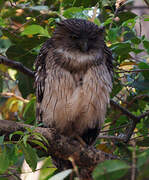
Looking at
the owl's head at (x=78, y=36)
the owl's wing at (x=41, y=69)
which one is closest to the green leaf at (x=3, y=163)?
the owl's wing at (x=41, y=69)

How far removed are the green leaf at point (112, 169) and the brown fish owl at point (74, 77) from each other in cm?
170

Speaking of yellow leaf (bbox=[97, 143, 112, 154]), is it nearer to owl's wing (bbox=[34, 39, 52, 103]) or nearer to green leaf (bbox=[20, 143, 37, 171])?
owl's wing (bbox=[34, 39, 52, 103])

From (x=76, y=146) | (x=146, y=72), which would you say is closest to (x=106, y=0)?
(x=146, y=72)

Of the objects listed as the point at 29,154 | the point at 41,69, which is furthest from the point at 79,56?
the point at 29,154

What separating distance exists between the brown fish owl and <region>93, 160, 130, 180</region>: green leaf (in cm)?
170

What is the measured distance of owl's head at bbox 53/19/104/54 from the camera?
3.22 meters

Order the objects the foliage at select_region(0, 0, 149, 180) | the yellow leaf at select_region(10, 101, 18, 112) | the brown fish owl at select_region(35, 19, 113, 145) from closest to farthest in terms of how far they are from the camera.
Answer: the foliage at select_region(0, 0, 149, 180) < the brown fish owl at select_region(35, 19, 113, 145) < the yellow leaf at select_region(10, 101, 18, 112)

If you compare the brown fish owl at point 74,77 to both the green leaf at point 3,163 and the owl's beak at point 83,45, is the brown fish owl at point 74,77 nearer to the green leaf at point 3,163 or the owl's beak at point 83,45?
the owl's beak at point 83,45

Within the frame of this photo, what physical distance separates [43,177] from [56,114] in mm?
620

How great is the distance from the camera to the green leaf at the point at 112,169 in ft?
4.71

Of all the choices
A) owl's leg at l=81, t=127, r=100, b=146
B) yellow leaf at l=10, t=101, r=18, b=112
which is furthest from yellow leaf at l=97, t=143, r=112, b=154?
yellow leaf at l=10, t=101, r=18, b=112

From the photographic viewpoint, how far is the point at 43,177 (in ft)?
10.4

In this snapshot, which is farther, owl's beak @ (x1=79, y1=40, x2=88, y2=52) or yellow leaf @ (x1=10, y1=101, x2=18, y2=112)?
yellow leaf @ (x1=10, y1=101, x2=18, y2=112)

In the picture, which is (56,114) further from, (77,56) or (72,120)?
(77,56)
